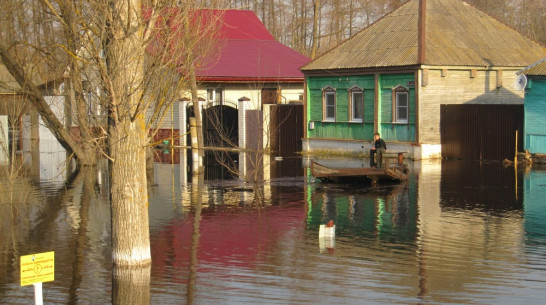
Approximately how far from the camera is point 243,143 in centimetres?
4175

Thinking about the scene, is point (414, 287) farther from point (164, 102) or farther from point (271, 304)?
point (164, 102)

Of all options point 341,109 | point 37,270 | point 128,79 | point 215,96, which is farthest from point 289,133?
point 37,270

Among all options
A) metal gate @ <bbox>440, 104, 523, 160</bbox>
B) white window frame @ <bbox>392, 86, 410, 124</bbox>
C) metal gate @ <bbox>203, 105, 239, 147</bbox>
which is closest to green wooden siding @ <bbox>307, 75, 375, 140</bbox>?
white window frame @ <bbox>392, 86, 410, 124</bbox>

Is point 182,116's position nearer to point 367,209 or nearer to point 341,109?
point 341,109

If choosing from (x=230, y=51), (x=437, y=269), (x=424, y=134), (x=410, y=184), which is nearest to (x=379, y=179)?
(x=410, y=184)

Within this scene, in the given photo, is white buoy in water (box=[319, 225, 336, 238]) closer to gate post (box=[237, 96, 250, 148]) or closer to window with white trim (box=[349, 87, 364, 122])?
window with white trim (box=[349, 87, 364, 122])

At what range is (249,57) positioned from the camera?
152 feet

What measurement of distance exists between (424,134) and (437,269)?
20755mm

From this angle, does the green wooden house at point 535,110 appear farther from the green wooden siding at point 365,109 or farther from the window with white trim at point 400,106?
the window with white trim at point 400,106

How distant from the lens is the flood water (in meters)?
12.0

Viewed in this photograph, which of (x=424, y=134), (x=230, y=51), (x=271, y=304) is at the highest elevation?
(x=230, y=51)

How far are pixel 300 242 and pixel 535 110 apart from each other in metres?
18.2

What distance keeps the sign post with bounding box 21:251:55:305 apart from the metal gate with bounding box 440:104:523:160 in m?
25.7

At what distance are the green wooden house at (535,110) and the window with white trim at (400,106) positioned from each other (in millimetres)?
5122
